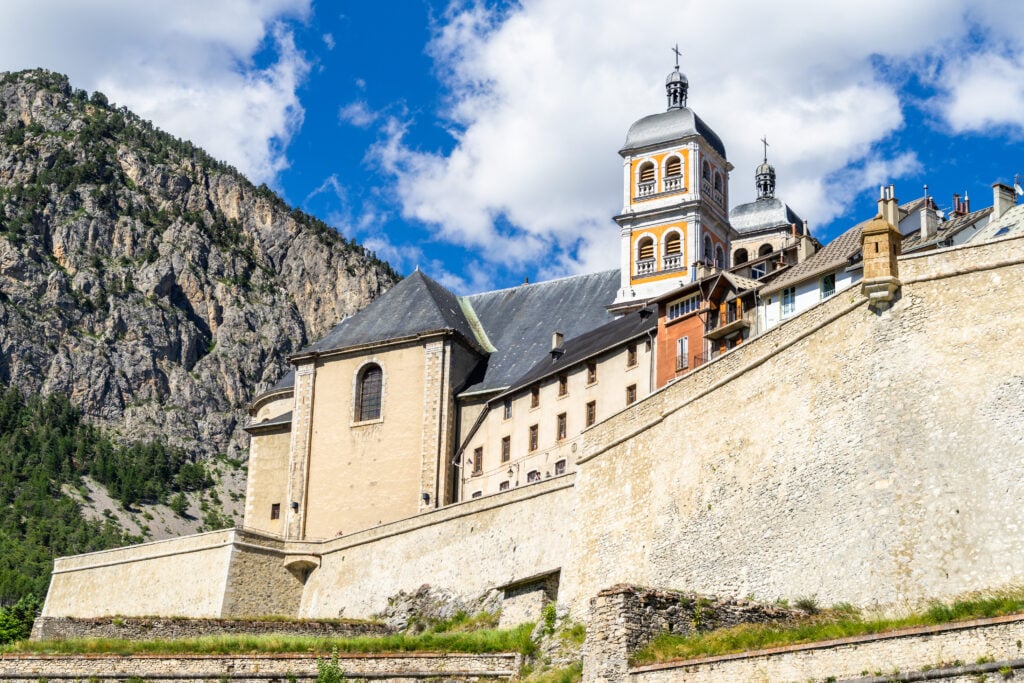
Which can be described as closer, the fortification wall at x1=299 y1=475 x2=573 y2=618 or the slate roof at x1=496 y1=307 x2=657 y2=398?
the fortification wall at x1=299 y1=475 x2=573 y2=618

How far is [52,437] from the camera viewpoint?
131500 mm

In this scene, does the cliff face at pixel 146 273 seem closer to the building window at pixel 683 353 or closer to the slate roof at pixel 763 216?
the slate roof at pixel 763 216

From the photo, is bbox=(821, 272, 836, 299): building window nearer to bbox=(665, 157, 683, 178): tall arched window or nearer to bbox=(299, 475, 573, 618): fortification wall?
bbox=(299, 475, 573, 618): fortification wall

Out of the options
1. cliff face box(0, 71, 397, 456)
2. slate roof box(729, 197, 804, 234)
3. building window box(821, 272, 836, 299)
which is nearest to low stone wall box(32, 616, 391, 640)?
building window box(821, 272, 836, 299)

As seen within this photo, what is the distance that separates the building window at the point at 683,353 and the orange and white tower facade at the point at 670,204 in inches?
532

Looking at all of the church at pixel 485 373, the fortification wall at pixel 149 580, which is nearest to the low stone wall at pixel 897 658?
the church at pixel 485 373

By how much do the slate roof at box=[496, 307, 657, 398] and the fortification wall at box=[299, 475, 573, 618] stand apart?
355 inches

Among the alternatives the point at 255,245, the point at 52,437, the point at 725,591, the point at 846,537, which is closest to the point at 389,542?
the point at 725,591

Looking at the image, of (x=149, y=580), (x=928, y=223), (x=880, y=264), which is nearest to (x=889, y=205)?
(x=928, y=223)

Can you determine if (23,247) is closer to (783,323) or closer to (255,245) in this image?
(255,245)

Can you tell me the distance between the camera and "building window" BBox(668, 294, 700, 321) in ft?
156

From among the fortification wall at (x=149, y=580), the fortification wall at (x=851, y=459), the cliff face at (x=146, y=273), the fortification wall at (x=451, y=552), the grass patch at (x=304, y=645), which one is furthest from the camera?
the cliff face at (x=146, y=273)

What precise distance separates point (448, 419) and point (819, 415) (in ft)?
98.3

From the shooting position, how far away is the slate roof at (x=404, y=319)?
6250 centimetres
